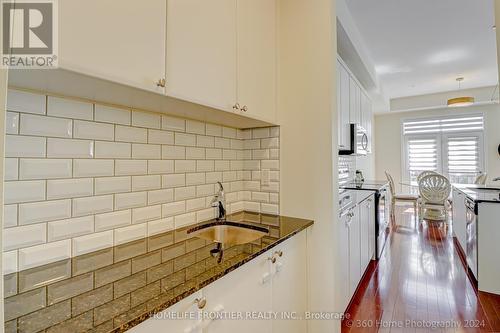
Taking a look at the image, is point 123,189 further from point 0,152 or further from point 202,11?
point 202,11

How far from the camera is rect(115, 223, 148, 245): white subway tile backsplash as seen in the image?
1.13m

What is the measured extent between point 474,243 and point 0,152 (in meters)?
3.47

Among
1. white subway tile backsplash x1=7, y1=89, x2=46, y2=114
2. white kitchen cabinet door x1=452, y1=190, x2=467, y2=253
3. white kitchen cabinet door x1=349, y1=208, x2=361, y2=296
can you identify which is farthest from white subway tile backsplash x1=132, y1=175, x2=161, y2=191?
white kitchen cabinet door x1=452, y1=190, x2=467, y2=253

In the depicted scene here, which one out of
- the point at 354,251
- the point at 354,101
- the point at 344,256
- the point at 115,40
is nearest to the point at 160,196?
the point at 115,40

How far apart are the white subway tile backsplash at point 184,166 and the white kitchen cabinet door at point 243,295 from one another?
68 centimetres

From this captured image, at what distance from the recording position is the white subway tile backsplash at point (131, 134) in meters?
1.15

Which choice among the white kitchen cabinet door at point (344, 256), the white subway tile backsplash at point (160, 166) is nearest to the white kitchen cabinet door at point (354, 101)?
the white kitchen cabinet door at point (344, 256)

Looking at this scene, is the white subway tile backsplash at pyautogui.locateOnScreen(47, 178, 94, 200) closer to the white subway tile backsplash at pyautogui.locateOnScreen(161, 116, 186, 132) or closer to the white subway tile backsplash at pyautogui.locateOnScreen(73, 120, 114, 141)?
the white subway tile backsplash at pyautogui.locateOnScreen(73, 120, 114, 141)

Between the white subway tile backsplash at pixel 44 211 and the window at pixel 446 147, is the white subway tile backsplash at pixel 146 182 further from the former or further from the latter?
the window at pixel 446 147

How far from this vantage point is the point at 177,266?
908 mm

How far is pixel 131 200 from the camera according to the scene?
1188 mm

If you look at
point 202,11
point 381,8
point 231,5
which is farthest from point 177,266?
point 381,8

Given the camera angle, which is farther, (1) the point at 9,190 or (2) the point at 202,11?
(2) the point at 202,11

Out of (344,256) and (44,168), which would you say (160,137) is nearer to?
(44,168)
